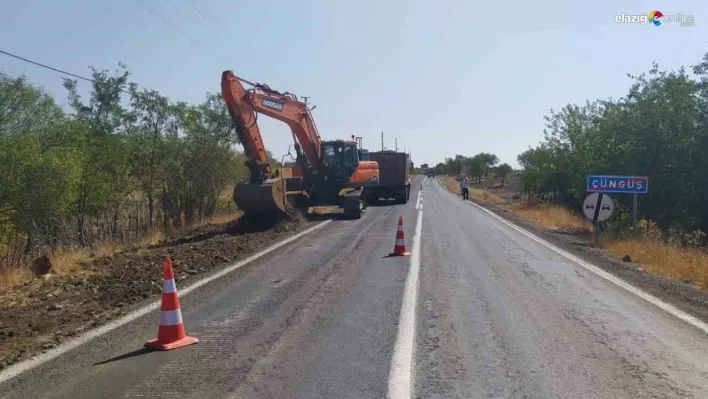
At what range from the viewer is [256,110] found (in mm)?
19562

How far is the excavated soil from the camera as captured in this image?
6.87 metres

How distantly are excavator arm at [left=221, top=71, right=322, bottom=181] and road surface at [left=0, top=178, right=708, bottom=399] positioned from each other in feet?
27.4

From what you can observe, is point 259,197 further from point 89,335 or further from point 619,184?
point 89,335

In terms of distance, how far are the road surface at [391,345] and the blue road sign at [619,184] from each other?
23.5 feet

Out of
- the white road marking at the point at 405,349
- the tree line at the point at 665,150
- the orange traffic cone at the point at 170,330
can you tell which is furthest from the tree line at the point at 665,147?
the orange traffic cone at the point at 170,330

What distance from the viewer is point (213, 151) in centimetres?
2684

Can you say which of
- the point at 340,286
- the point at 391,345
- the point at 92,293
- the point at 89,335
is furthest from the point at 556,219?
the point at 89,335

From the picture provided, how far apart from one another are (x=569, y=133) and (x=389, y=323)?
30.5m

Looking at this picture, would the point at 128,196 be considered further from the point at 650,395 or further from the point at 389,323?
the point at 650,395

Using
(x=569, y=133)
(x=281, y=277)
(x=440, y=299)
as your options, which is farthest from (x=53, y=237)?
(x=569, y=133)

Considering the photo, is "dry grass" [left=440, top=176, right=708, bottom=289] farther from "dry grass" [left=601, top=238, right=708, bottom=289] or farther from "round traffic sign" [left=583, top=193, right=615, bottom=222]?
"round traffic sign" [left=583, top=193, right=615, bottom=222]

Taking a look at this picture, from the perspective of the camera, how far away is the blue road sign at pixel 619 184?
56.9ft

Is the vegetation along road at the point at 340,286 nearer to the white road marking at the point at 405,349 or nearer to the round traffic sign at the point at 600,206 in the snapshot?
the white road marking at the point at 405,349

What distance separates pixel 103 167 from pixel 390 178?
18.7 metres
